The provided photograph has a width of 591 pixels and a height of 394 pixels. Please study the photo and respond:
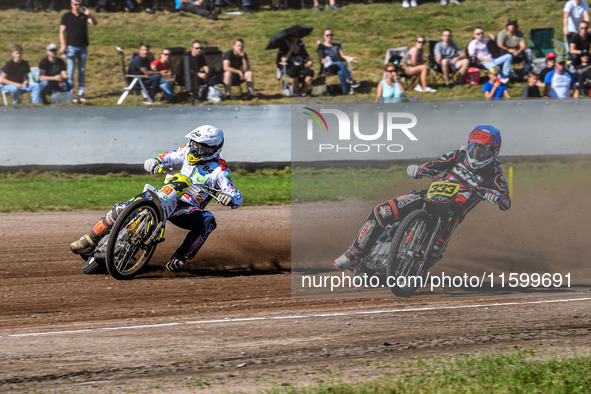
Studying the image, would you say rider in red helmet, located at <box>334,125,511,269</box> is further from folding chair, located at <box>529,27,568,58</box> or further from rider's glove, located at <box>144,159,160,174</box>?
folding chair, located at <box>529,27,568,58</box>

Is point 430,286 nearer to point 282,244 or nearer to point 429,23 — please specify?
point 282,244

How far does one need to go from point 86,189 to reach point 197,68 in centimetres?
399

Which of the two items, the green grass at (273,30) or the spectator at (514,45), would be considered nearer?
the green grass at (273,30)

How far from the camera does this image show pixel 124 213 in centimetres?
829

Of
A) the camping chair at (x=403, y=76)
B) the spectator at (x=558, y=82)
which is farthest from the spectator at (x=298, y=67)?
the spectator at (x=558, y=82)

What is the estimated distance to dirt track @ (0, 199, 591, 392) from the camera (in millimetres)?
5820

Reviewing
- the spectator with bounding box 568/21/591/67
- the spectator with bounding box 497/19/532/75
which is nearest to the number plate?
the spectator with bounding box 568/21/591/67

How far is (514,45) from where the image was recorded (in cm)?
1833

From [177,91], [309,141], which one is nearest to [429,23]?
[177,91]

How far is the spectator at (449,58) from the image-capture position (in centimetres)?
1794

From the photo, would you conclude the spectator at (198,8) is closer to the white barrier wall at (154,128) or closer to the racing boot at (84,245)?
the white barrier wall at (154,128)

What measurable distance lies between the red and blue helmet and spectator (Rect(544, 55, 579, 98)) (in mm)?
8409

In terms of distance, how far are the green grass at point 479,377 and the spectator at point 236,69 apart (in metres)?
11.5

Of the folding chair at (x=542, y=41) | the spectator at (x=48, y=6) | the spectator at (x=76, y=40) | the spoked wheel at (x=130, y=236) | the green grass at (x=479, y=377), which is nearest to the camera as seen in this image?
the green grass at (x=479, y=377)
